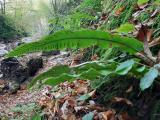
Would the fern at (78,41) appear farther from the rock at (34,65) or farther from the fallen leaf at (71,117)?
the rock at (34,65)

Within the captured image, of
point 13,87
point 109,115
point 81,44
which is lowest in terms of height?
point 13,87

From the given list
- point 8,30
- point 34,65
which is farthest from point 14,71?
point 8,30

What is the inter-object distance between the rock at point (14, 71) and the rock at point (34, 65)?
113 millimetres

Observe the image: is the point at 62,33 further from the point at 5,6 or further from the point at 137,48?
the point at 5,6

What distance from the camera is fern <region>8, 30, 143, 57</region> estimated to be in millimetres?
1524

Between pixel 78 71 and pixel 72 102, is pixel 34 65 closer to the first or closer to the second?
pixel 72 102

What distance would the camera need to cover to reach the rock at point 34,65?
629cm

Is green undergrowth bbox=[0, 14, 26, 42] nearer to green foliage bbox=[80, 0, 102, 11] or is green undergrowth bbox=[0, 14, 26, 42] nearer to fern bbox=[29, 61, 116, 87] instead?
green foliage bbox=[80, 0, 102, 11]

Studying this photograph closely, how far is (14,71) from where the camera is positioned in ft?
20.3

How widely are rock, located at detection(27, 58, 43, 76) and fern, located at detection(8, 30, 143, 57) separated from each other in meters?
4.71

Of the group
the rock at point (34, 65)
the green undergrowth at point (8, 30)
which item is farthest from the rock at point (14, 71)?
the green undergrowth at point (8, 30)

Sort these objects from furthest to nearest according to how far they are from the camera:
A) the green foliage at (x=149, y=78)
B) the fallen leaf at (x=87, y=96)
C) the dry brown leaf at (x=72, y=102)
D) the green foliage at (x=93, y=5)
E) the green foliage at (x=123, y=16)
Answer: the green foliage at (x=93, y=5), the green foliage at (x=123, y=16), the dry brown leaf at (x=72, y=102), the fallen leaf at (x=87, y=96), the green foliage at (x=149, y=78)

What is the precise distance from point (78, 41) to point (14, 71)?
4757 millimetres

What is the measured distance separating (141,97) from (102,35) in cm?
33
